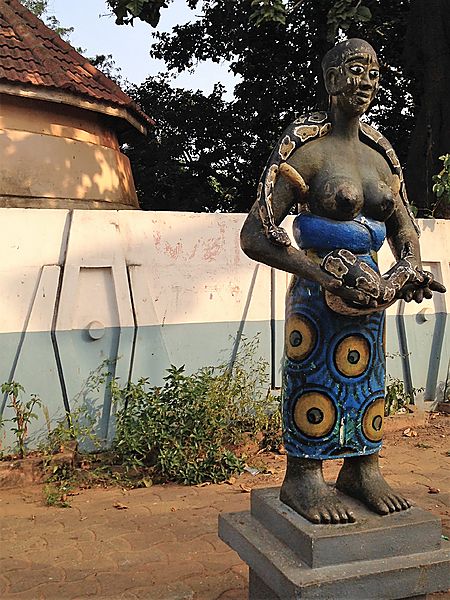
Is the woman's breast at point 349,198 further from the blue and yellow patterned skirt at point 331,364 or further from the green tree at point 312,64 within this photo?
the green tree at point 312,64

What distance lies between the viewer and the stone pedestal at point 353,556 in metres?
2.18

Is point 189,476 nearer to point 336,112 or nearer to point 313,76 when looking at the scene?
point 336,112

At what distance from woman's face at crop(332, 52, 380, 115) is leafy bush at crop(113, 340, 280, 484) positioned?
316cm

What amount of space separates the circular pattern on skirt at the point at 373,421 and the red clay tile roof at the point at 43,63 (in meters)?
5.67

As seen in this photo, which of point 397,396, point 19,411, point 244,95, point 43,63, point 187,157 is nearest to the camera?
point 19,411

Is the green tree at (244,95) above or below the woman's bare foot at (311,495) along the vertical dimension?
above

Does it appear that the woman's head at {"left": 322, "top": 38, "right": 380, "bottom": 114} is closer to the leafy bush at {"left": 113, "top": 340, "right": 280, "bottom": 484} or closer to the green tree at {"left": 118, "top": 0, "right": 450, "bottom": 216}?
the leafy bush at {"left": 113, "top": 340, "right": 280, "bottom": 484}

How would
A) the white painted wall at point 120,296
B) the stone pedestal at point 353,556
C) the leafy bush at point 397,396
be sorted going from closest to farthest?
the stone pedestal at point 353,556, the white painted wall at point 120,296, the leafy bush at point 397,396

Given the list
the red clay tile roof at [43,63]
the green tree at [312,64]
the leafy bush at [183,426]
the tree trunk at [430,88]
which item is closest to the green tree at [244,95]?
the green tree at [312,64]

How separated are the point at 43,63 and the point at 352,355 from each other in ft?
20.4

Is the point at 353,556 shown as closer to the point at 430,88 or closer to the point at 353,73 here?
the point at 353,73

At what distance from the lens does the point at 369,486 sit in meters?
2.51

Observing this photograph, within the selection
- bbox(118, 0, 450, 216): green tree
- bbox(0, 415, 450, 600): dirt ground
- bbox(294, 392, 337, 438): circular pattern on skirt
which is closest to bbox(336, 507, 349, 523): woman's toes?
bbox(294, 392, 337, 438): circular pattern on skirt

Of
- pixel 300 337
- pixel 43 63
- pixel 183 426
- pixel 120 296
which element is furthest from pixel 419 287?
pixel 43 63
